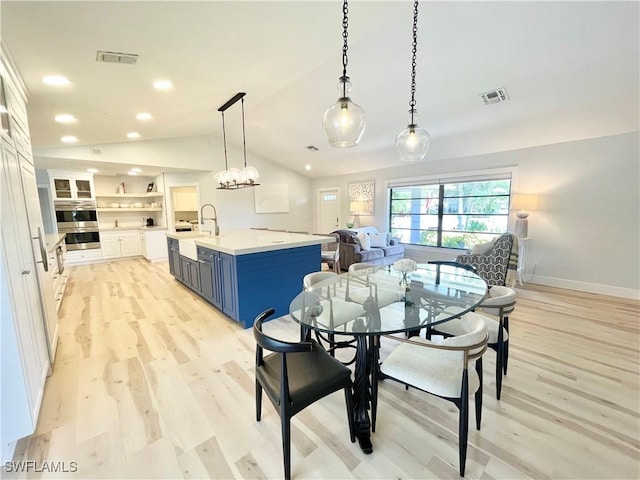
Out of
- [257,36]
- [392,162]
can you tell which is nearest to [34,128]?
[257,36]

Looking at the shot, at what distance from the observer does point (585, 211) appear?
4141 millimetres

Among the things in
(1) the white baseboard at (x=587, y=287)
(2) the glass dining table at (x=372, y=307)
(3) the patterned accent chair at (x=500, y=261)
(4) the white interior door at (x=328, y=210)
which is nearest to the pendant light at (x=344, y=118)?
(2) the glass dining table at (x=372, y=307)

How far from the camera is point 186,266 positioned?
14.0 ft

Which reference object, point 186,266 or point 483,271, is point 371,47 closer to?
point 483,271

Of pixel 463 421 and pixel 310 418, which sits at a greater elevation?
pixel 463 421

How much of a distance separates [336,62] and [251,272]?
2742 mm

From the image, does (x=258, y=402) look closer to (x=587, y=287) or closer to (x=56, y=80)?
(x=56, y=80)

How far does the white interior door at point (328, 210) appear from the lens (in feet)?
27.1

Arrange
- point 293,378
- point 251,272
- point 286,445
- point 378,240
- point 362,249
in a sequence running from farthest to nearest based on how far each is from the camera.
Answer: point 378,240
point 362,249
point 251,272
point 293,378
point 286,445

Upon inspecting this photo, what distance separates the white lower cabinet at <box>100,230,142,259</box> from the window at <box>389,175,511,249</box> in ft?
21.5

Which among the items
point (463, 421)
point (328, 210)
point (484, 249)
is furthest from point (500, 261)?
point (328, 210)

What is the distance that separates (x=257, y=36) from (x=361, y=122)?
1.14 metres

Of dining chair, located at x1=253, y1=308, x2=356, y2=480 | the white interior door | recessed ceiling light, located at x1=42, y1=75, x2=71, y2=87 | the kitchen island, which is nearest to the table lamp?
the kitchen island

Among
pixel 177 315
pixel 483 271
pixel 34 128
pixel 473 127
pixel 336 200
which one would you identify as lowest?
pixel 177 315
